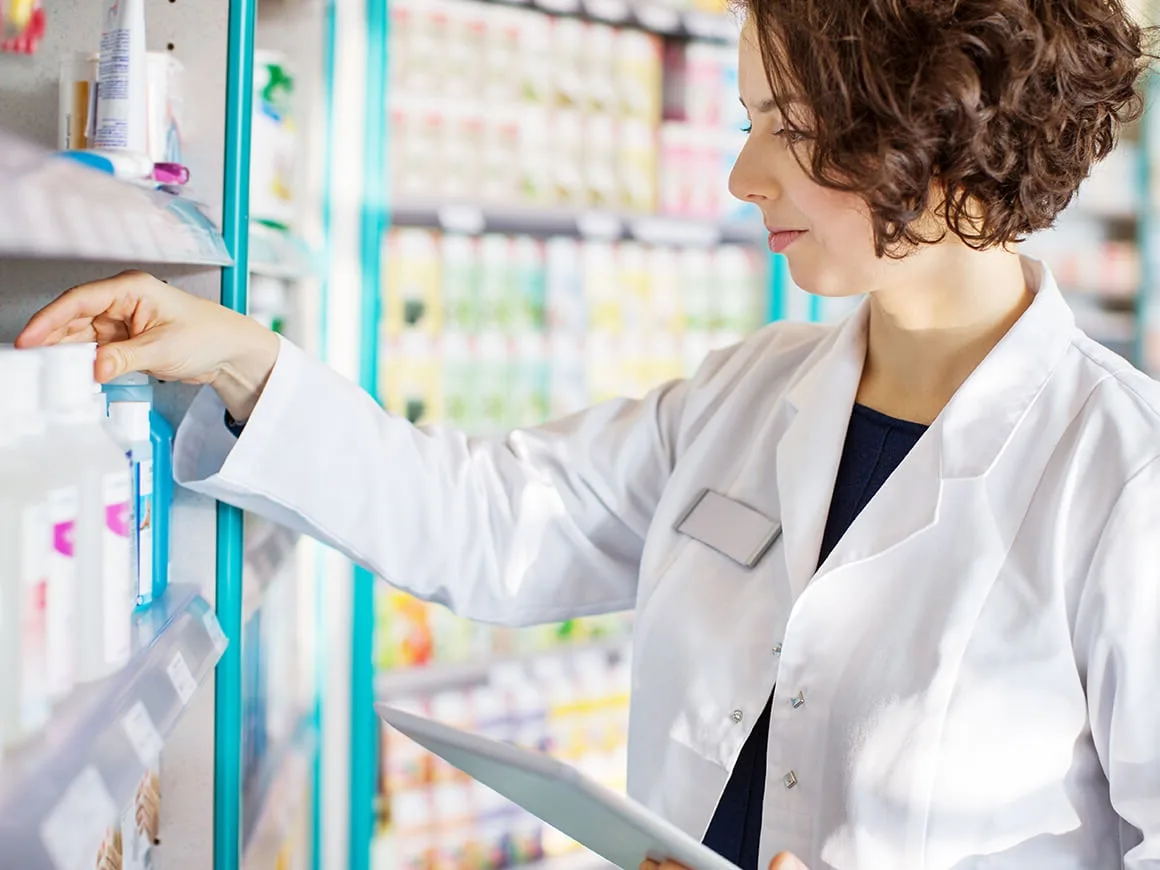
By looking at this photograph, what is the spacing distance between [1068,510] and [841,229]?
373mm

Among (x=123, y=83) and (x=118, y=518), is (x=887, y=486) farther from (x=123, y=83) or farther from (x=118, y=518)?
(x=123, y=83)

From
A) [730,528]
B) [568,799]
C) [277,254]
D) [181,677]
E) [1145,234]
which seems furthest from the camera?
[1145,234]

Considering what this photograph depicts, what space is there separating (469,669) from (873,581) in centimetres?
164

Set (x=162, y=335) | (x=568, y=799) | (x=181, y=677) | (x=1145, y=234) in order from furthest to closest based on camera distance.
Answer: (x=1145, y=234) → (x=162, y=335) → (x=181, y=677) → (x=568, y=799)

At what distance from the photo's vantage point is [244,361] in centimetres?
128

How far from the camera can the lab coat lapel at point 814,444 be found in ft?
4.20

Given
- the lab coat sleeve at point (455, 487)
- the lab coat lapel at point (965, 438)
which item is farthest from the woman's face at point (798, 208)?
the lab coat sleeve at point (455, 487)

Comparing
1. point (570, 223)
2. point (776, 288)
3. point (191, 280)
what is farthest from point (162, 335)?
point (776, 288)

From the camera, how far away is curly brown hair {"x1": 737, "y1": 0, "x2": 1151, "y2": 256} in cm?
108

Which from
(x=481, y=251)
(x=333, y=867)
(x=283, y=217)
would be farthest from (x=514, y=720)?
(x=283, y=217)

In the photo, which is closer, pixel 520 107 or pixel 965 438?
pixel 965 438

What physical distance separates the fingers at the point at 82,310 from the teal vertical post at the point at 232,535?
0.18 meters

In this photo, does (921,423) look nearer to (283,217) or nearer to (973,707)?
(973,707)

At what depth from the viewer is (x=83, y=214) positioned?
78 cm
